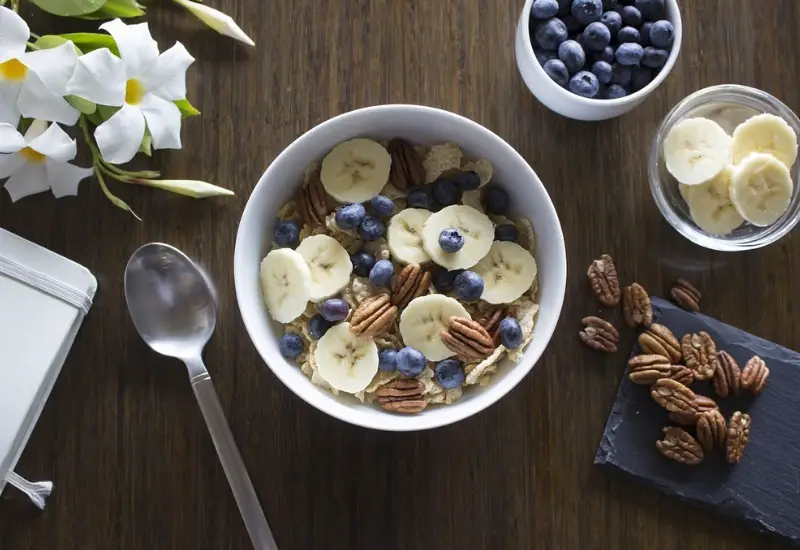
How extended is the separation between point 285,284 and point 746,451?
2.12 ft

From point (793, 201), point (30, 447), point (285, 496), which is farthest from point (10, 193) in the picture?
point (793, 201)

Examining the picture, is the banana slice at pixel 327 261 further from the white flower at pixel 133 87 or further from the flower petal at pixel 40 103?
the flower petal at pixel 40 103

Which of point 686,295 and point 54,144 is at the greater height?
point 54,144

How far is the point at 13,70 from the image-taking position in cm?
93

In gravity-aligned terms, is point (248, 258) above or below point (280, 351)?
above

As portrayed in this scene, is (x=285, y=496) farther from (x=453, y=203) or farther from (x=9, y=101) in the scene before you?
(x=9, y=101)

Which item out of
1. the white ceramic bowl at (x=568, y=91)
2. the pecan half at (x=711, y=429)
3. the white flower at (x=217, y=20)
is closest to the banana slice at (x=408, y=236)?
the white ceramic bowl at (x=568, y=91)

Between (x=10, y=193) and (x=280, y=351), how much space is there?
0.42 metres

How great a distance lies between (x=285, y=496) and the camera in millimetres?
1050

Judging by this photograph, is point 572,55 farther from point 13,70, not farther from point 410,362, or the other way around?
point 13,70

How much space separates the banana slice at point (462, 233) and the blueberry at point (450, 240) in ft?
0.06

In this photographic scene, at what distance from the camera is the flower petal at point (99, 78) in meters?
0.91

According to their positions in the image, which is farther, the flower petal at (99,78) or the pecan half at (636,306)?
the pecan half at (636,306)

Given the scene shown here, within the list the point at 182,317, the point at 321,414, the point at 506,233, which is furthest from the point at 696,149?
the point at 182,317
